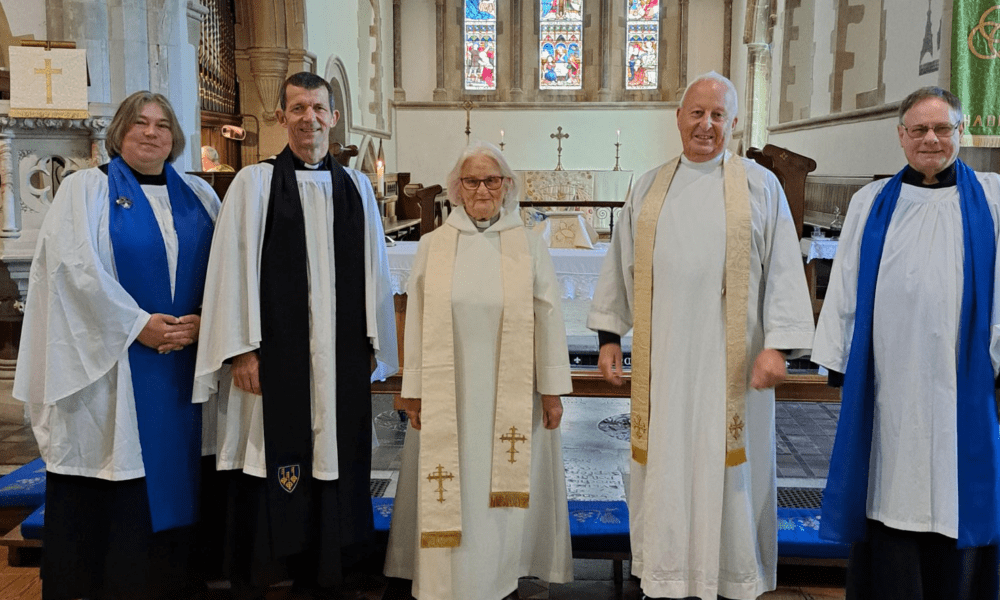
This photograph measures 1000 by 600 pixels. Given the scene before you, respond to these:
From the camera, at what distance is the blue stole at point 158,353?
2.63 meters

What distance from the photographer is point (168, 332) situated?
262cm

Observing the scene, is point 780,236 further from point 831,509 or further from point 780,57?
point 780,57

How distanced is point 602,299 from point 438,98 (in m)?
14.1

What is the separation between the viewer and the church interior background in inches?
191

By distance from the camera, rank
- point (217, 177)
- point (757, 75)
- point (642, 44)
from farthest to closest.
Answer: point (642, 44) → point (757, 75) → point (217, 177)

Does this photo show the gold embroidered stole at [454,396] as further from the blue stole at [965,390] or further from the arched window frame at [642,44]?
the arched window frame at [642,44]

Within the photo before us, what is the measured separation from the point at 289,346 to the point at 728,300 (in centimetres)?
136

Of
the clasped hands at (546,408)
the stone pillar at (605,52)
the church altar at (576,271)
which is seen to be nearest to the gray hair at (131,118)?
the clasped hands at (546,408)

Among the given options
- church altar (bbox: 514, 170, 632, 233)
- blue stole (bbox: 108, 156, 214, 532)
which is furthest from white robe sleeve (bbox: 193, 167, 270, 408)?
church altar (bbox: 514, 170, 632, 233)

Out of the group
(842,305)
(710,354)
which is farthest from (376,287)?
(842,305)

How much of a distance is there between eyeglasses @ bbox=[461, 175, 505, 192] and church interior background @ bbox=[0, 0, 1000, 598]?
3.81 ft

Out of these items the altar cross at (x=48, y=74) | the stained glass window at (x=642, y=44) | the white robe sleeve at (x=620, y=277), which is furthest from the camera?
the stained glass window at (x=642, y=44)

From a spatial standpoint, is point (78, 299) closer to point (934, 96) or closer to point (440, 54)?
point (934, 96)

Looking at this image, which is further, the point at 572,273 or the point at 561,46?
the point at 561,46
